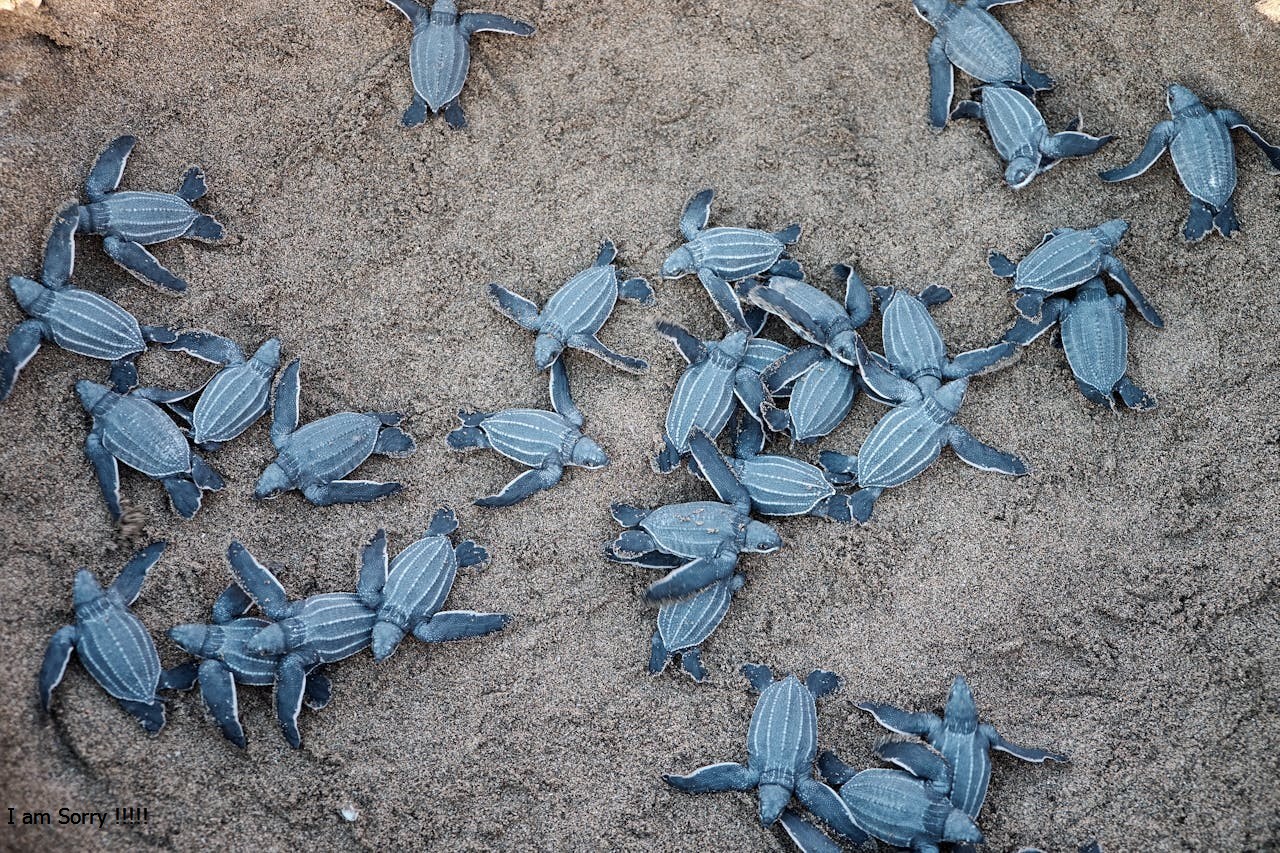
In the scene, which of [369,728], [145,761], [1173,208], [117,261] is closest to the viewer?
[145,761]

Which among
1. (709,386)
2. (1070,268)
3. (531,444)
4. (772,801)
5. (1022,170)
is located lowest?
(772,801)

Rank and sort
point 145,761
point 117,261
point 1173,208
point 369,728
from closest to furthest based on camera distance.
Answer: point 145,761
point 369,728
point 117,261
point 1173,208

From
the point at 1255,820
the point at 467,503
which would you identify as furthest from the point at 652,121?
the point at 1255,820

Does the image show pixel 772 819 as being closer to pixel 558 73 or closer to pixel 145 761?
pixel 145 761

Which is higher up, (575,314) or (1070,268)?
(1070,268)

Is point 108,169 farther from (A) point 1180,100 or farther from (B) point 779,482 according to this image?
(A) point 1180,100

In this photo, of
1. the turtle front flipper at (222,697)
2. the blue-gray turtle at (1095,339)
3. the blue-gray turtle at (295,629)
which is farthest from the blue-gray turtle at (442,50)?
the blue-gray turtle at (1095,339)

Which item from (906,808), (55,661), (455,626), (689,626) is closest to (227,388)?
A: (55,661)
